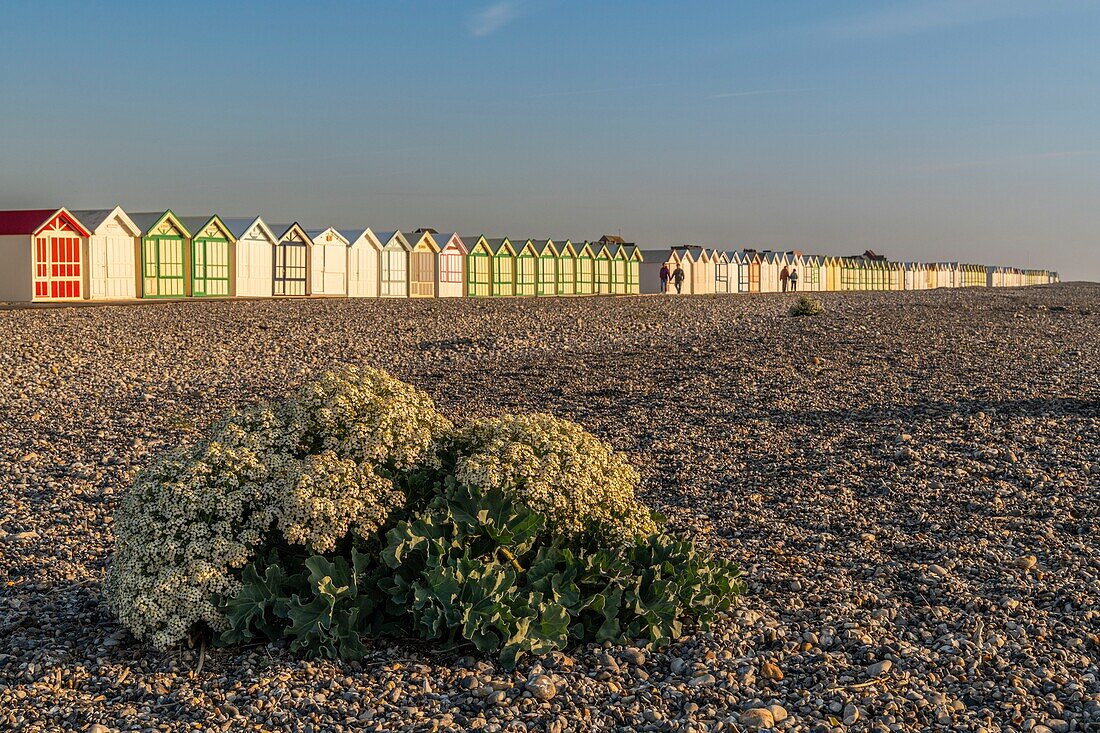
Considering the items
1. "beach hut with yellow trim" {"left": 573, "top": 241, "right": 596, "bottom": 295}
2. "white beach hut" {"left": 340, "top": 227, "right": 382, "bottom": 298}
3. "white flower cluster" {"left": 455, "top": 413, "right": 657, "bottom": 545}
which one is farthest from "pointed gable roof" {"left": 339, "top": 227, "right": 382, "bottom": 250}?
"white flower cluster" {"left": 455, "top": 413, "right": 657, "bottom": 545}

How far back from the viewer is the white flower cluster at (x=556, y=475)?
18.5ft

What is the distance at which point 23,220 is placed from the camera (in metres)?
30.6

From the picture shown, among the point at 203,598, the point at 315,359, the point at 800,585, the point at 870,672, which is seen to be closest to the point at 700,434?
the point at 800,585

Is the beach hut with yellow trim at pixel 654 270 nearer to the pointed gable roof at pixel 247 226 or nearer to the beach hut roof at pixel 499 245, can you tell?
the beach hut roof at pixel 499 245

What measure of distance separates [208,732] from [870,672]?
3.17 metres

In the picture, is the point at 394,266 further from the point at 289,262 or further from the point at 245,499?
the point at 245,499

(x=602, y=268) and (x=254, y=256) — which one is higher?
(x=602, y=268)

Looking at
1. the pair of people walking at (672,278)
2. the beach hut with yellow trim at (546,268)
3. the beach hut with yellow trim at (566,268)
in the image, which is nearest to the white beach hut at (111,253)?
the beach hut with yellow trim at (546,268)

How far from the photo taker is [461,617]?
5.21 metres

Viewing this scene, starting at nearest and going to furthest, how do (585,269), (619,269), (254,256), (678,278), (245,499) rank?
(245,499)
(254,256)
(585,269)
(619,269)
(678,278)

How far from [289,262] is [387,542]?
3536 centimetres

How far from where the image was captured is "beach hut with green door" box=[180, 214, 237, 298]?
116 ft

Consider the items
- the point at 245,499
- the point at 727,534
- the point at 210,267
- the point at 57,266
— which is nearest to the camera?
the point at 245,499

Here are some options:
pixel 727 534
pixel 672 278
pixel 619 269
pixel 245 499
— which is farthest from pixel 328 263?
pixel 245 499
